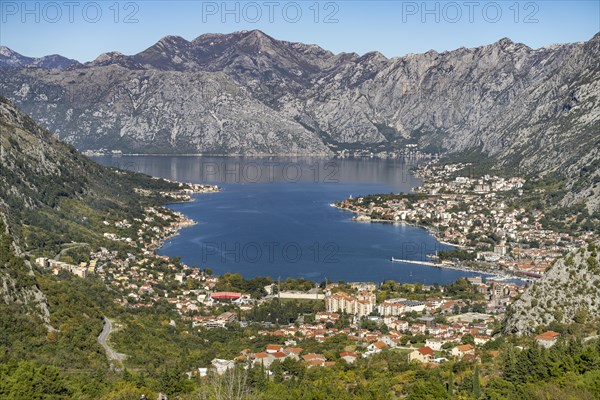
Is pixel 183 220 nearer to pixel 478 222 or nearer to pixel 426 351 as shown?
pixel 478 222

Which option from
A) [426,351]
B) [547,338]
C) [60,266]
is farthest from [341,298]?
[547,338]

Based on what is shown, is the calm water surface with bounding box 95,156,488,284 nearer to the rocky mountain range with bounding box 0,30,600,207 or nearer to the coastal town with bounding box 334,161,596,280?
the coastal town with bounding box 334,161,596,280

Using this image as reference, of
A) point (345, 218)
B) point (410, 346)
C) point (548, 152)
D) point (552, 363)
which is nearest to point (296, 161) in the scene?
point (548, 152)

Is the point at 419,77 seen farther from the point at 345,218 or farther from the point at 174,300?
the point at 174,300

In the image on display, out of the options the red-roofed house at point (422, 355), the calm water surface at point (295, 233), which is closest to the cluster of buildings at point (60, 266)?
the calm water surface at point (295, 233)

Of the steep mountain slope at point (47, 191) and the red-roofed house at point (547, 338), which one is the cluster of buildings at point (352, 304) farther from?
the steep mountain slope at point (47, 191)
